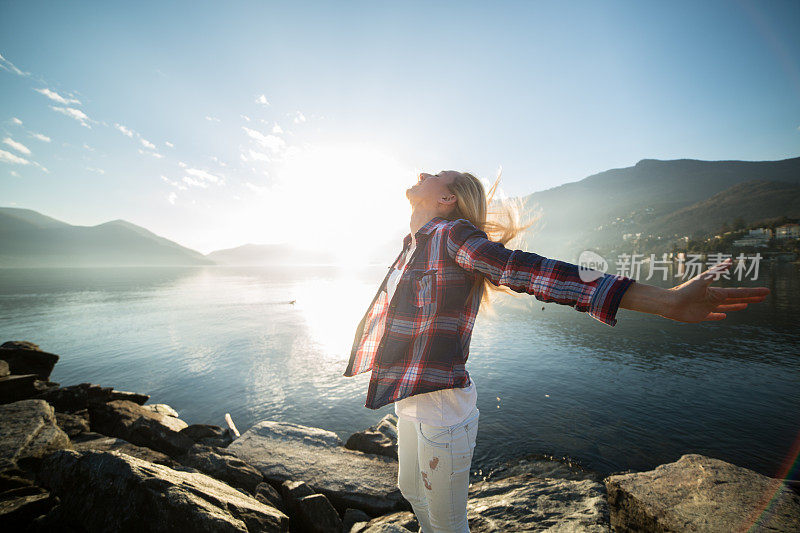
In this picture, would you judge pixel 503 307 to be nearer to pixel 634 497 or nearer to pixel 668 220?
pixel 634 497

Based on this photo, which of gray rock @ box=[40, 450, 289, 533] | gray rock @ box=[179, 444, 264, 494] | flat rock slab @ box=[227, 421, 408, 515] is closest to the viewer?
gray rock @ box=[40, 450, 289, 533]

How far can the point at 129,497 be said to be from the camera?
140 inches

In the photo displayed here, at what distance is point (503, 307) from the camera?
49469mm

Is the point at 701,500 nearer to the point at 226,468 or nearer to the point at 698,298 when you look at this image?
the point at 698,298

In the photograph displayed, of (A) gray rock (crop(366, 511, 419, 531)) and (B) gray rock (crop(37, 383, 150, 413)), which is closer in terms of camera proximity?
(A) gray rock (crop(366, 511, 419, 531))

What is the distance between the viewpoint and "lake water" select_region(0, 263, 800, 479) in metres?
12.3

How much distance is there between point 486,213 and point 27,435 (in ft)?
33.2

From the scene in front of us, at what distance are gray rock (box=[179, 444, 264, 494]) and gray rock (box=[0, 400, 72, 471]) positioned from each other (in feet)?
8.68

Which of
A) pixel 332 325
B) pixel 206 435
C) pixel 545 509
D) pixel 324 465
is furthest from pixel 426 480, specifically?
pixel 332 325

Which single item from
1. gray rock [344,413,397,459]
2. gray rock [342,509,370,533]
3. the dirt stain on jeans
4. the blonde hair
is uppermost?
the blonde hair

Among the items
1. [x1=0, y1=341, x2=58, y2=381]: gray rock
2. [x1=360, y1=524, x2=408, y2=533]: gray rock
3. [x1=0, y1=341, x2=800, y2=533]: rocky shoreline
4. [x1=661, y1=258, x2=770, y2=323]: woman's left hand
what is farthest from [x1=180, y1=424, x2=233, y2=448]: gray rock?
[x1=661, y1=258, x2=770, y2=323]: woman's left hand

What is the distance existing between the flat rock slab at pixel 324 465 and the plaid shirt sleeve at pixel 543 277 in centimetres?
721

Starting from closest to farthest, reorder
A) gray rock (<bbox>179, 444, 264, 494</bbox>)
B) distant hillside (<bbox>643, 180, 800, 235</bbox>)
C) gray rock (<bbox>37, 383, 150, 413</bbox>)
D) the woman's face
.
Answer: the woman's face
gray rock (<bbox>179, 444, 264, 494</bbox>)
gray rock (<bbox>37, 383, 150, 413</bbox>)
distant hillside (<bbox>643, 180, 800, 235</bbox>)

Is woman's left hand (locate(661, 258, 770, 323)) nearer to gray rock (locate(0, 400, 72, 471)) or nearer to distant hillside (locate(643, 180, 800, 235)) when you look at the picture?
gray rock (locate(0, 400, 72, 471))
